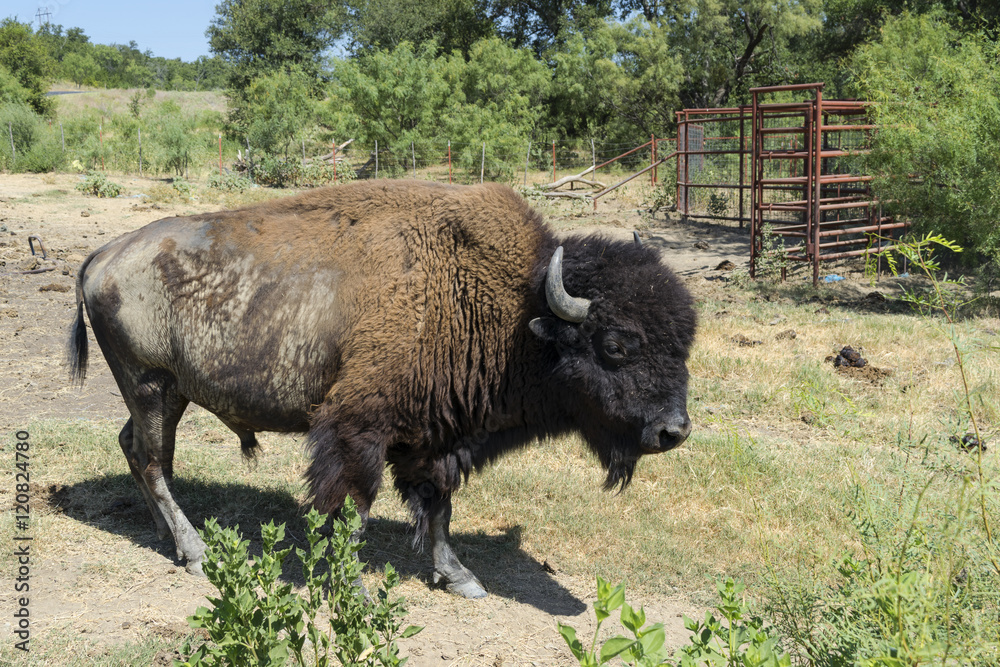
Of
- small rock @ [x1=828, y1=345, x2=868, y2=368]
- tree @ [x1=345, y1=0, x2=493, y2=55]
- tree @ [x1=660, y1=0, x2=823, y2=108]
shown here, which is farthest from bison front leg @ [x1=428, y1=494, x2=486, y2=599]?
tree @ [x1=345, y1=0, x2=493, y2=55]

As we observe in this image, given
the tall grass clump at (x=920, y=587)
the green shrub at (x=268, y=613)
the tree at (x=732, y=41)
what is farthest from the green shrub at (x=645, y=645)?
the tree at (x=732, y=41)

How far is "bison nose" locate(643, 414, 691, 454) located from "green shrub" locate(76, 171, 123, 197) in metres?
20.9

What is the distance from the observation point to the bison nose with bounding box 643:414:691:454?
4270mm

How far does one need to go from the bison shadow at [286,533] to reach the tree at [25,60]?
4088 centimetres

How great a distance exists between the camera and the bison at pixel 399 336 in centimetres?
444

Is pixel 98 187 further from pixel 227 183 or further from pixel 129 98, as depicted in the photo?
pixel 129 98

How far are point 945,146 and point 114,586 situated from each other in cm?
1150

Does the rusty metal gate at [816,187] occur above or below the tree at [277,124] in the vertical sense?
below

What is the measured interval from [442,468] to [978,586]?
286cm

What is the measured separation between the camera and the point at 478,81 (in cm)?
3522

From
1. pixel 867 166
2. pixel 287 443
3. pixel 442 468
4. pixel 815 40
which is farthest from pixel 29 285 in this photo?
pixel 815 40

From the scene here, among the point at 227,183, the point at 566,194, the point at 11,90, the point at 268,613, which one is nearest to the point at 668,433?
the point at 268,613

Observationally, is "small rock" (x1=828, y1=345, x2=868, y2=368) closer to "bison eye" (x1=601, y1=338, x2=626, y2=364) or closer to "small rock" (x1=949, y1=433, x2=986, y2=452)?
"small rock" (x1=949, y1=433, x2=986, y2=452)

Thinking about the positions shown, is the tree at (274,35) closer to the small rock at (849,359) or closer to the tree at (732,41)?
the tree at (732,41)
